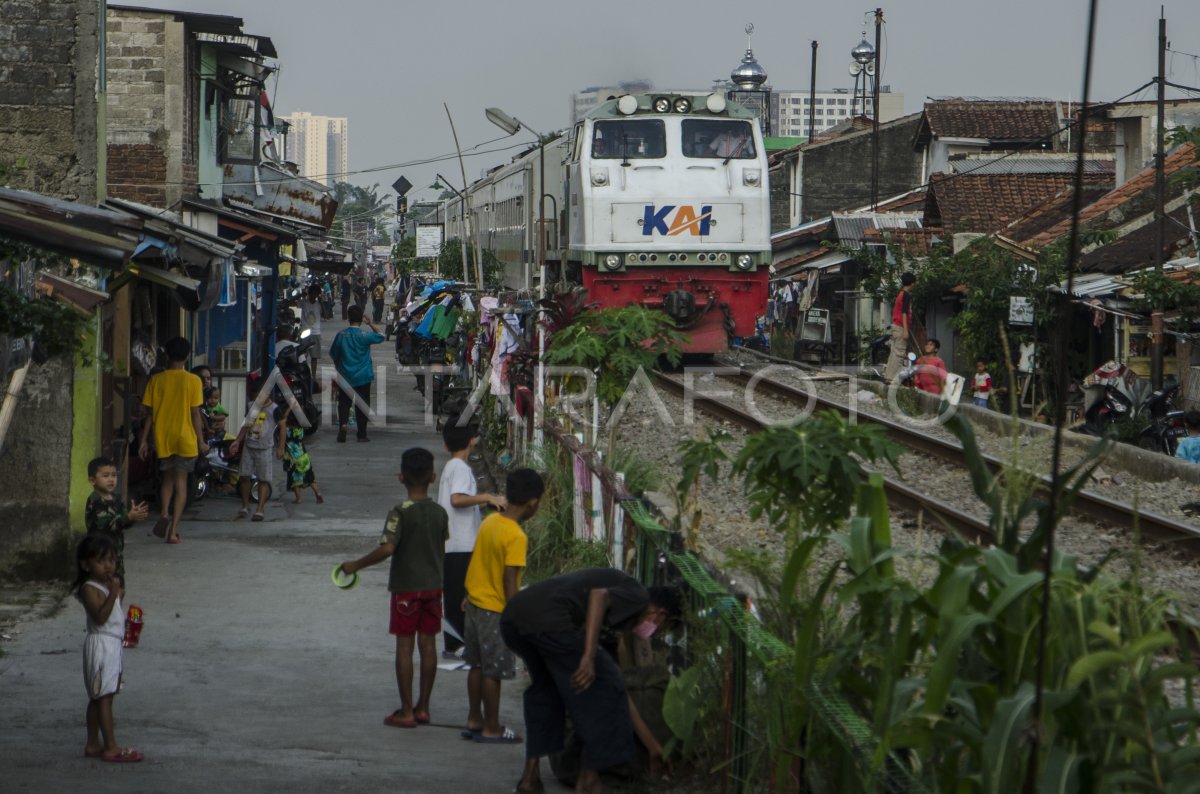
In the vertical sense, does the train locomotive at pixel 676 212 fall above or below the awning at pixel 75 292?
above

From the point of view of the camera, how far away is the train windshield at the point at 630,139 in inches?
787

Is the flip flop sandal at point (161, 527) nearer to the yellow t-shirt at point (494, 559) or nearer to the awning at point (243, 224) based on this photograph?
the yellow t-shirt at point (494, 559)

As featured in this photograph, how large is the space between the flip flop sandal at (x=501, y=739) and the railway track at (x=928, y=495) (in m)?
2.17

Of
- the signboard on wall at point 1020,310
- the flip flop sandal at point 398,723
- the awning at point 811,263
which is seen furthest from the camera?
the awning at point 811,263

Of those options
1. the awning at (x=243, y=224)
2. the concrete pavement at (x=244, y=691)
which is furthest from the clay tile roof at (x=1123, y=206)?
the concrete pavement at (x=244, y=691)

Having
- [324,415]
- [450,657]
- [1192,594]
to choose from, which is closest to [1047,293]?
[324,415]

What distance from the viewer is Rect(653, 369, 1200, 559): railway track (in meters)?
10.0

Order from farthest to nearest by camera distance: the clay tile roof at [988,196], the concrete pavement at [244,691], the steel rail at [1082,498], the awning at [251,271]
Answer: the clay tile roof at [988,196], the awning at [251,271], the steel rail at [1082,498], the concrete pavement at [244,691]

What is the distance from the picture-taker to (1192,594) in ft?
28.9

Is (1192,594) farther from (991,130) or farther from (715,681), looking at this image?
(991,130)

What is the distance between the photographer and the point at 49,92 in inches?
401

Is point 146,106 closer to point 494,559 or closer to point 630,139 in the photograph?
point 630,139

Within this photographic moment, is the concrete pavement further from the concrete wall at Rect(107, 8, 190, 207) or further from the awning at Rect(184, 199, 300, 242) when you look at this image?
the concrete wall at Rect(107, 8, 190, 207)

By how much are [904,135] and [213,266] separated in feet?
110
